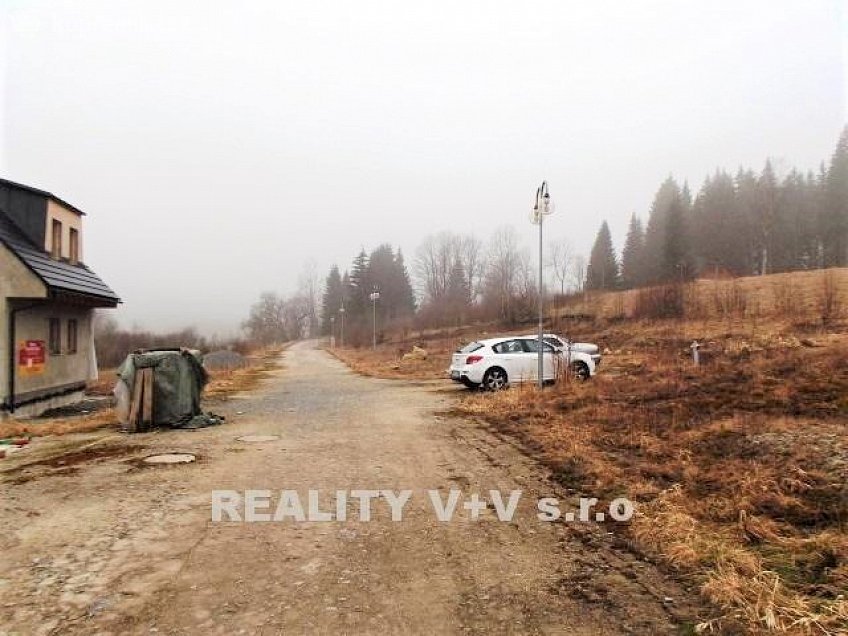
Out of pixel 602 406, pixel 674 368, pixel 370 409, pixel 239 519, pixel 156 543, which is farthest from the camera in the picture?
pixel 674 368

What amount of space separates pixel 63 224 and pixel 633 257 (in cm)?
6868

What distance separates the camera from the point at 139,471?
6676mm

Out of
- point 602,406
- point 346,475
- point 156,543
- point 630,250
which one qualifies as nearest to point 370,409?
point 602,406

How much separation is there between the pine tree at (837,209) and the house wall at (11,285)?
57132 mm

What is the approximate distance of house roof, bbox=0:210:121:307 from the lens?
12.1 m

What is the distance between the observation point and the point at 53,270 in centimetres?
1328

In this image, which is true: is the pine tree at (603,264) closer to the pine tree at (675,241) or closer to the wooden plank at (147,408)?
the pine tree at (675,241)

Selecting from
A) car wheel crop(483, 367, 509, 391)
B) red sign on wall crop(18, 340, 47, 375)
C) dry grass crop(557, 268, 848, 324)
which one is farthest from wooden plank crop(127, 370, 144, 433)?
dry grass crop(557, 268, 848, 324)

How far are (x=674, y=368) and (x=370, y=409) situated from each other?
743cm

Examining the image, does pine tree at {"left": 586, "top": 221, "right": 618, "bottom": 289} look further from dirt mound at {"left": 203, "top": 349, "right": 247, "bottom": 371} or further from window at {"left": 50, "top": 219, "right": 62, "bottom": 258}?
window at {"left": 50, "top": 219, "right": 62, "bottom": 258}

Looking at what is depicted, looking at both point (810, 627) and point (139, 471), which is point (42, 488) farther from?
point (810, 627)

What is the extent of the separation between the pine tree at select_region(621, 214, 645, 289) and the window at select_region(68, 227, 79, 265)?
59.4 meters

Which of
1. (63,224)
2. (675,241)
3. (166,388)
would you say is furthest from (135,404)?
(675,241)

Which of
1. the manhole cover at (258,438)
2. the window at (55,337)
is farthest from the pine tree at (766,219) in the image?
the window at (55,337)
